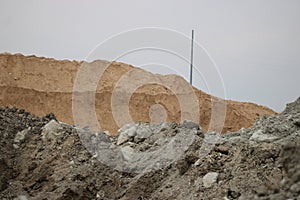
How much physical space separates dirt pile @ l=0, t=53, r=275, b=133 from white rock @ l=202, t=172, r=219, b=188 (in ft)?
35.9

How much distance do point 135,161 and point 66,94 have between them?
37.9 ft

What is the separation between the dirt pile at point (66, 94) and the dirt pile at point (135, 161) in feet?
30.8

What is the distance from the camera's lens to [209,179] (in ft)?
17.8

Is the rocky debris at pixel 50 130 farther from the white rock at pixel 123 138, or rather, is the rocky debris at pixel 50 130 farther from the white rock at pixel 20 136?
→ the white rock at pixel 123 138

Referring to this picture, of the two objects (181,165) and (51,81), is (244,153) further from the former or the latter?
(51,81)

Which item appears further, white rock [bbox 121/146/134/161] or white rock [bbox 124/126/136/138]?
white rock [bbox 124/126/136/138]

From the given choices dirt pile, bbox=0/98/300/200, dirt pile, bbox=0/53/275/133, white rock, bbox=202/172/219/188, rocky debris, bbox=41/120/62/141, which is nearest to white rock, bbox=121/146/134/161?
dirt pile, bbox=0/98/300/200

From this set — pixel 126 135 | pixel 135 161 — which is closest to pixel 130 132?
pixel 126 135

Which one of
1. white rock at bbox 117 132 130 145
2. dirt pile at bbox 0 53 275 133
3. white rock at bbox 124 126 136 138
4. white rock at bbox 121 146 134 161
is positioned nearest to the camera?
white rock at bbox 121 146 134 161

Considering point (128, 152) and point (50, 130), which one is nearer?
point (128, 152)

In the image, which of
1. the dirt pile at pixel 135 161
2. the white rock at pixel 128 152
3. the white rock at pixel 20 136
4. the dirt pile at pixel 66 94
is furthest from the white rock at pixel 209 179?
the dirt pile at pixel 66 94

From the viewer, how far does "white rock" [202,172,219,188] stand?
5371mm

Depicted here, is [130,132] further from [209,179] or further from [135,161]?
[209,179]

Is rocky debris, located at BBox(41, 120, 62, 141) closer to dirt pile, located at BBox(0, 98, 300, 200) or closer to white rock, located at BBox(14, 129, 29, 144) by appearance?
dirt pile, located at BBox(0, 98, 300, 200)
